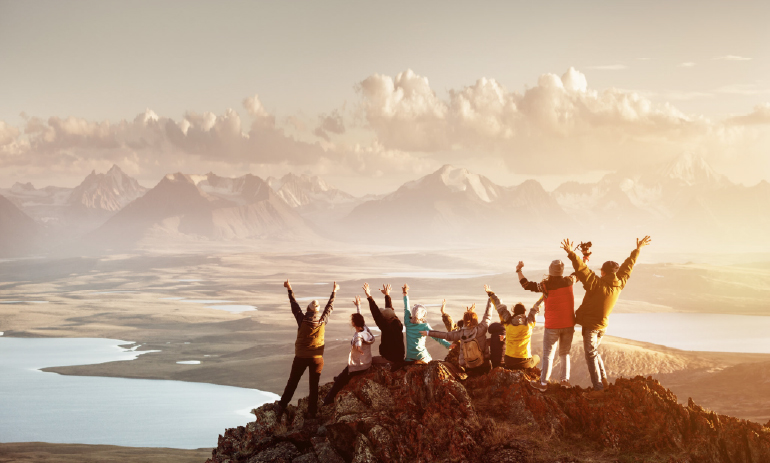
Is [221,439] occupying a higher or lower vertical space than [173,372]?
higher

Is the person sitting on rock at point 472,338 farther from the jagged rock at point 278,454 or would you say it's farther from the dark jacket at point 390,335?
the jagged rock at point 278,454

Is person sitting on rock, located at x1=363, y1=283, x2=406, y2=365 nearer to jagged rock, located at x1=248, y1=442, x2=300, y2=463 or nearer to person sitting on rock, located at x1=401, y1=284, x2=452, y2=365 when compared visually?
person sitting on rock, located at x1=401, y1=284, x2=452, y2=365

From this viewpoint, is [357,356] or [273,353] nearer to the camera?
[357,356]

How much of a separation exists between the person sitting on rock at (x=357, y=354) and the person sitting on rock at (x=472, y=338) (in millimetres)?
1446

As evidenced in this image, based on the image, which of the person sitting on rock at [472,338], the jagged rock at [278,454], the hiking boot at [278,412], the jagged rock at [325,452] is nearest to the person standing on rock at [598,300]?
the person sitting on rock at [472,338]

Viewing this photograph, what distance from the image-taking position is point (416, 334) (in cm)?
1614

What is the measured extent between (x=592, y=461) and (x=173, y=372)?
492 feet

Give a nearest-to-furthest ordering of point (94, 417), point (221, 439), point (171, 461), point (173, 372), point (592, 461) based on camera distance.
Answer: point (592, 461), point (221, 439), point (171, 461), point (94, 417), point (173, 372)

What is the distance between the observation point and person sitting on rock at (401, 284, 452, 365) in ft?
52.1

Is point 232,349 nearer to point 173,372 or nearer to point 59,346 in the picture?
point 173,372

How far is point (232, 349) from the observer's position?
173625mm

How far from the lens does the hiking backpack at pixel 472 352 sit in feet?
53.3

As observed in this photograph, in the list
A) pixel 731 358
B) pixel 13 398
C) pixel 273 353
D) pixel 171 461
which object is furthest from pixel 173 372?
pixel 731 358

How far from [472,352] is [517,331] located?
1331 millimetres
